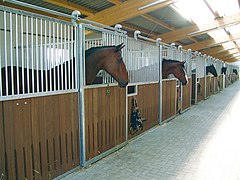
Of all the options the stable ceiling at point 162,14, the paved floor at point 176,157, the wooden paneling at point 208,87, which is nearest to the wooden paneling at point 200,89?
the wooden paneling at point 208,87

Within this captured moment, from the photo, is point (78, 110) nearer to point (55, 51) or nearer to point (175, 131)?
point (55, 51)

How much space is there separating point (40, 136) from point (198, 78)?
269 inches

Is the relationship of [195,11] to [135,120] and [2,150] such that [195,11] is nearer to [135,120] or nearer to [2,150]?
[135,120]

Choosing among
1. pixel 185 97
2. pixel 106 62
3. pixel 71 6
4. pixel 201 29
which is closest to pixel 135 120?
pixel 106 62

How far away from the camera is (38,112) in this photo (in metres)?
2.00

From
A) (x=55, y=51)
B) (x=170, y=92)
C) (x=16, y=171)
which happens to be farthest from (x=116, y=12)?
(x=16, y=171)

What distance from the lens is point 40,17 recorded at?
6.48ft

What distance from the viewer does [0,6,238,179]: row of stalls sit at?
1.80 meters

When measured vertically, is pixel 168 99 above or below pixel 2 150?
above

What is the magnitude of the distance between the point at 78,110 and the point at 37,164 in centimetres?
69

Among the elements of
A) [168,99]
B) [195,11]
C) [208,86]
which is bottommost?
[168,99]

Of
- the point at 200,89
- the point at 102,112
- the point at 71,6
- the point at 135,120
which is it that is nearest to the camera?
the point at 102,112

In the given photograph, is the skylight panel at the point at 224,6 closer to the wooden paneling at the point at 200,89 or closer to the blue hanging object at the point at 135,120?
Result: the wooden paneling at the point at 200,89

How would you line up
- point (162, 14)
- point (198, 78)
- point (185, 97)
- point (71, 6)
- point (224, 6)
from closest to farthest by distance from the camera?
point (71, 6), point (185, 97), point (162, 14), point (224, 6), point (198, 78)
